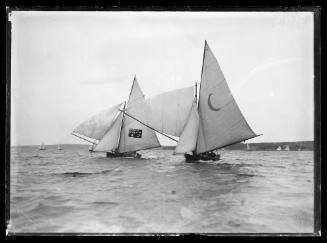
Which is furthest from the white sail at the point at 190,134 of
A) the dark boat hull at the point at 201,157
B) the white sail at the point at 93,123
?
the white sail at the point at 93,123

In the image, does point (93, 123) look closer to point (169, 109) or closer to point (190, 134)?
point (169, 109)

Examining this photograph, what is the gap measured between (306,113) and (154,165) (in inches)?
83.4

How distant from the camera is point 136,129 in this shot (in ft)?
20.2

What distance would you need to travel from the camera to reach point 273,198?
4.07m

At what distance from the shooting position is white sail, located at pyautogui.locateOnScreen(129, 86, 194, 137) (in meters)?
4.56

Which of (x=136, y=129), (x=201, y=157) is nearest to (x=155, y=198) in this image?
(x=201, y=157)

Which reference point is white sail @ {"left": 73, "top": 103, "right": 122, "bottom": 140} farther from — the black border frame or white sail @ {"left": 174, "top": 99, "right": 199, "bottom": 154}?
white sail @ {"left": 174, "top": 99, "right": 199, "bottom": 154}

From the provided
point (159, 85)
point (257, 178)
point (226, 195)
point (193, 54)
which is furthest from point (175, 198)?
point (193, 54)

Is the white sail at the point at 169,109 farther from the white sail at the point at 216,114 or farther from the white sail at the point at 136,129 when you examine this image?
the white sail at the point at 216,114

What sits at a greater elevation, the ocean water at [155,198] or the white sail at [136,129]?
the white sail at [136,129]

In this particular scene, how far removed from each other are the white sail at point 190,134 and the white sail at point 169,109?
0.07 meters

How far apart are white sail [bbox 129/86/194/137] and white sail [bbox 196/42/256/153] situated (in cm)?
26

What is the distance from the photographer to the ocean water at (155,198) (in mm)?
3896

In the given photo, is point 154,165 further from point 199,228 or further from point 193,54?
point 193,54
